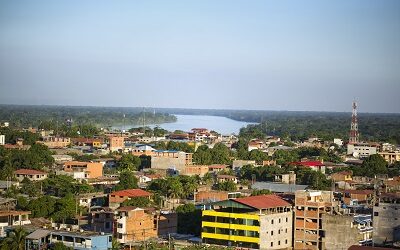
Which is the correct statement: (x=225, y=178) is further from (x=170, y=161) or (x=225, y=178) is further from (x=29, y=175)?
(x=29, y=175)

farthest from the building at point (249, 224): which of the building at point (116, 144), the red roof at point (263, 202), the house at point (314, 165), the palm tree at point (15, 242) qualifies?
the building at point (116, 144)

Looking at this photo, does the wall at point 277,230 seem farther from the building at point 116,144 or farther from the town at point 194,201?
the building at point 116,144

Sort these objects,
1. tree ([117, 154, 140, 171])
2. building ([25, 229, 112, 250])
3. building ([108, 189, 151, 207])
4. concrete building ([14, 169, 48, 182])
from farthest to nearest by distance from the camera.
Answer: tree ([117, 154, 140, 171]) → concrete building ([14, 169, 48, 182]) → building ([108, 189, 151, 207]) → building ([25, 229, 112, 250])

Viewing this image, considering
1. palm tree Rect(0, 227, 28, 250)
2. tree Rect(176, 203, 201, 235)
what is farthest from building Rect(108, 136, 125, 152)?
palm tree Rect(0, 227, 28, 250)

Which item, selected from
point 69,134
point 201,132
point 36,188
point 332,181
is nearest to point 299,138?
point 201,132

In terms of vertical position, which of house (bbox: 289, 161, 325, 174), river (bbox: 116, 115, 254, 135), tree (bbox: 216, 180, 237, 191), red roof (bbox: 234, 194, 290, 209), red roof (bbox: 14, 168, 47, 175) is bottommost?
river (bbox: 116, 115, 254, 135)

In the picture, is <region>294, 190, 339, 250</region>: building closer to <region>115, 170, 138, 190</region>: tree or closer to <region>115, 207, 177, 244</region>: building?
<region>115, 207, 177, 244</region>: building

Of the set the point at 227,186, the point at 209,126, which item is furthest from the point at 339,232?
the point at 209,126

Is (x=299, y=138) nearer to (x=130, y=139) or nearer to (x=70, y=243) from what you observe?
(x=130, y=139)
